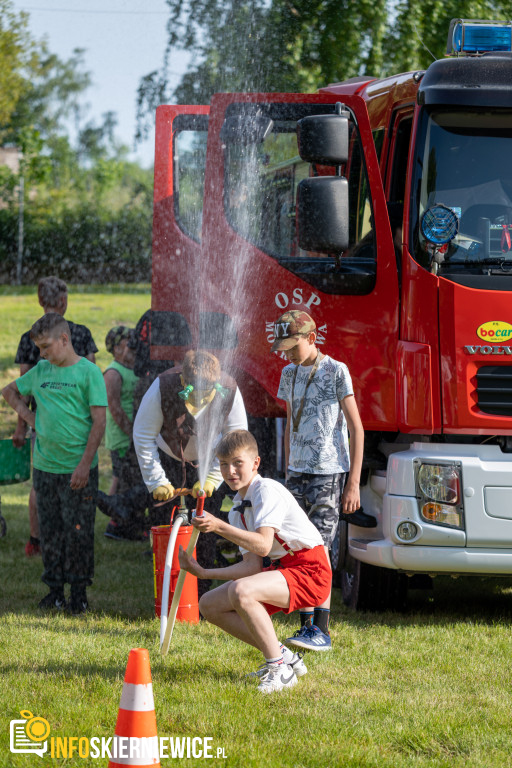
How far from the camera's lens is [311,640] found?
16.7 ft

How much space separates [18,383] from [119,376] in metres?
2.62

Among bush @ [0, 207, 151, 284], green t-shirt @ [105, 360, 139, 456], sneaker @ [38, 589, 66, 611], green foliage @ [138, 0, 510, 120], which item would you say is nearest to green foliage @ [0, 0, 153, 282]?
bush @ [0, 207, 151, 284]

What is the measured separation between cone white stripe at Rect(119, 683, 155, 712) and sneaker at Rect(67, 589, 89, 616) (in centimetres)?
281

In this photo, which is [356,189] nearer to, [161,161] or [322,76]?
[161,161]

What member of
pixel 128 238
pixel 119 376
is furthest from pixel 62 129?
pixel 119 376

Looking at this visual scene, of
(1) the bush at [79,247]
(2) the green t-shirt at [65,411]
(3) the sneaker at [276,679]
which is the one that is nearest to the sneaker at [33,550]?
(2) the green t-shirt at [65,411]

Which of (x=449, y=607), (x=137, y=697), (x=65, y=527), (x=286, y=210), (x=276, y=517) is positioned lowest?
(x=449, y=607)

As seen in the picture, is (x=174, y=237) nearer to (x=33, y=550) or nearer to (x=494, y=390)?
(x=494, y=390)

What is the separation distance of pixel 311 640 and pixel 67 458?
1.97 m

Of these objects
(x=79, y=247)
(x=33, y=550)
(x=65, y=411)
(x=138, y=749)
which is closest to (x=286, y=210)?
(x=65, y=411)

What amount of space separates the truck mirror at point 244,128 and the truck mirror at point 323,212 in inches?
27.7

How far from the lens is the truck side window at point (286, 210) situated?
5.84 m

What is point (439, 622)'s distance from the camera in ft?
20.1

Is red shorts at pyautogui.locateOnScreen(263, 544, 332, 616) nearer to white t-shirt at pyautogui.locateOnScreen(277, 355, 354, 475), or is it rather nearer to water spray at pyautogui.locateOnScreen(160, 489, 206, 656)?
water spray at pyautogui.locateOnScreen(160, 489, 206, 656)
